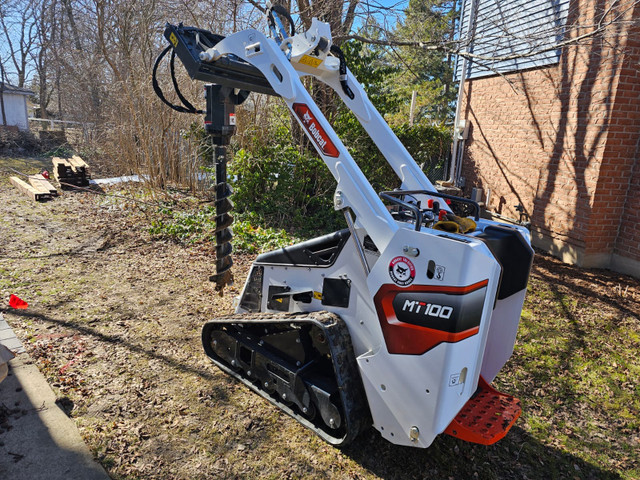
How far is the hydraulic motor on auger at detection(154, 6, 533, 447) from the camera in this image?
8.38 feet

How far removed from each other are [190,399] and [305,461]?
1178 mm

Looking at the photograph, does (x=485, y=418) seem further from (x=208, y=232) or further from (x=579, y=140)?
(x=208, y=232)

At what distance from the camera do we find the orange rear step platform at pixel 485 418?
8.87 ft

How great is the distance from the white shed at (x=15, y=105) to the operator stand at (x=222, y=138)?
28346mm

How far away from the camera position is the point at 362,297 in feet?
9.89

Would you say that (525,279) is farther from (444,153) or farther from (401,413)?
(444,153)

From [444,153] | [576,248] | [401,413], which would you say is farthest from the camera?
[444,153]

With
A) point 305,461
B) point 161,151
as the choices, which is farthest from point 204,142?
point 305,461

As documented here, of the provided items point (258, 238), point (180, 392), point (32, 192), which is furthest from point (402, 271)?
point (32, 192)

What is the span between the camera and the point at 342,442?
3051mm

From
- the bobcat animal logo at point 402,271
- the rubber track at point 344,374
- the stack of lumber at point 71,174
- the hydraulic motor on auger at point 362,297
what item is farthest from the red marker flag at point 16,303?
the stack of lumber at point 71,174

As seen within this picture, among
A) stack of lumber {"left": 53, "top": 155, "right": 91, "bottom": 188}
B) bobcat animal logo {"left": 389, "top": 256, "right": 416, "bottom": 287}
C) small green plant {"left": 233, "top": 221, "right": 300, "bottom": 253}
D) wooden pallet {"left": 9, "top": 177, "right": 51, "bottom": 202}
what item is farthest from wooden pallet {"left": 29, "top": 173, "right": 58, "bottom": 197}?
bobcat animal logo {"left": 389, "top": 256, "right": 416, "bottom": 287}

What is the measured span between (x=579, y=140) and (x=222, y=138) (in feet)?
20.5

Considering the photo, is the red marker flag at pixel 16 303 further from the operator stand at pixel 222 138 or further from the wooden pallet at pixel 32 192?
the wooden pallet at pixel 32 192
